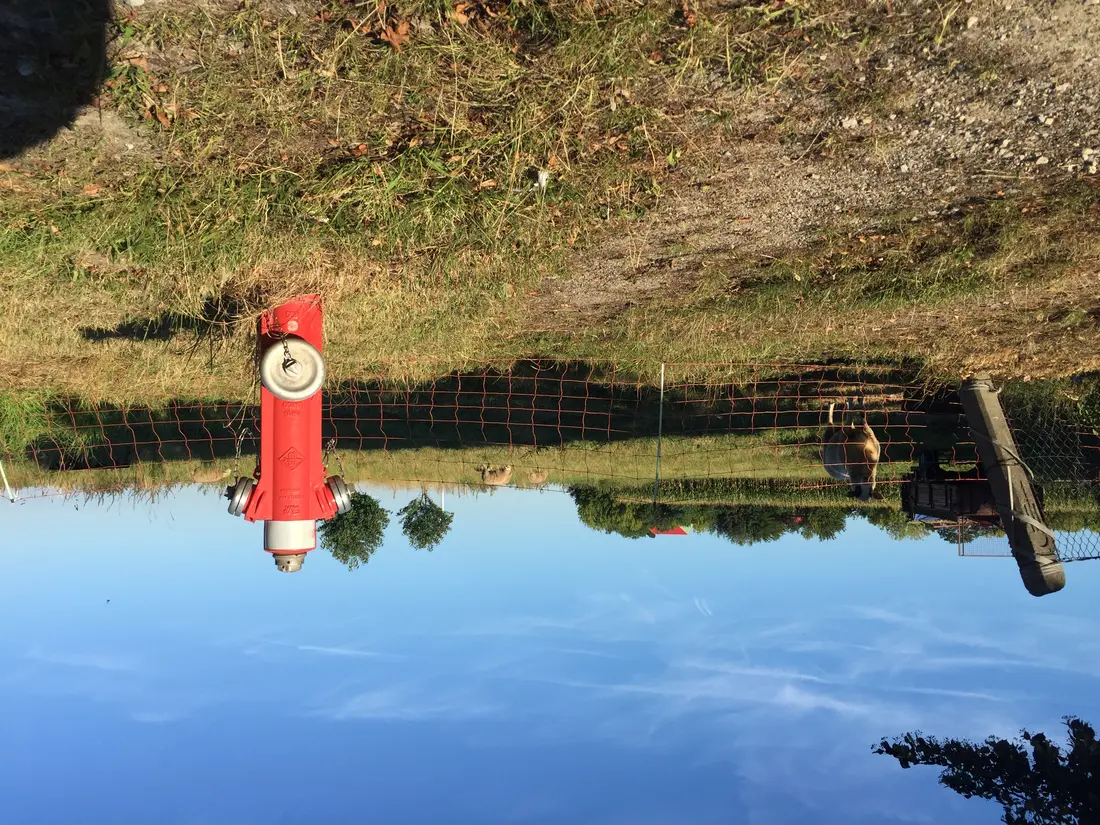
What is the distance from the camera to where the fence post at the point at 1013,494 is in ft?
18.7

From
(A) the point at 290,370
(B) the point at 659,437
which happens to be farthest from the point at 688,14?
(B) the point at 659,437

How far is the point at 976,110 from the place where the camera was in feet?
13.2

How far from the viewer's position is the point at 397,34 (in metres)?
3.55

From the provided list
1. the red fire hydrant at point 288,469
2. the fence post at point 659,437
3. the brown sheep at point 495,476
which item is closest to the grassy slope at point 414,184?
the red fire hydrant at point 288,469

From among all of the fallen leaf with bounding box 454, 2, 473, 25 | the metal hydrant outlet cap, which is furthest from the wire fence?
the fallen leaf with bounding box 454, 2, 473, 25

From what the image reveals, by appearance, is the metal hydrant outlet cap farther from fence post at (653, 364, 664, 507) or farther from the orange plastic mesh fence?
fence post at (653, 364, 664, 507)

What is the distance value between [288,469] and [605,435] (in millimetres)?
4038

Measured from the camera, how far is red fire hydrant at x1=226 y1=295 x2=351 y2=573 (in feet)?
15.9

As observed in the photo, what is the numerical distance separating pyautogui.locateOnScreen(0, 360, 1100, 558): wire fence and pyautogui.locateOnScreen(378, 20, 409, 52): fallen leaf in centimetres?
398

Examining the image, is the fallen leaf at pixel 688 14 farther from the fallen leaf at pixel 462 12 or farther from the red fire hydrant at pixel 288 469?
the red fire hydrant at pixel 288 469

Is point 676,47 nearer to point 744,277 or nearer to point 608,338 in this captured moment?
point 744,277

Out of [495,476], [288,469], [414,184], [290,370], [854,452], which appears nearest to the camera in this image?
[414,184]

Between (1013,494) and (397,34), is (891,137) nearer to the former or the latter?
(397,34)

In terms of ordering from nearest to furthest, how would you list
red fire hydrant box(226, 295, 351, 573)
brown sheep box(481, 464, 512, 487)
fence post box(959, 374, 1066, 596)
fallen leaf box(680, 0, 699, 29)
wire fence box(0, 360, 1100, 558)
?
1. fallen leaf box(680, 0, 699, 29)
2. red fire hydrant box(226, 295, 351, 573)
3. fence post box(959, 374, 1066, 596)
4. wire fence box(0, 360, 1100, 558)
5. brown sheep box(481, 464, 512, 487)
